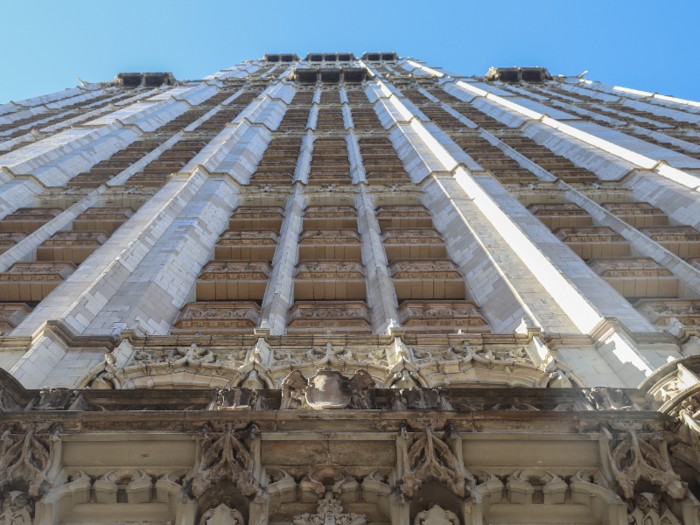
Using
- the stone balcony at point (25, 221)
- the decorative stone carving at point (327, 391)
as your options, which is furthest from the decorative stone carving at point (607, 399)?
the stone balcony at point (25, 221)

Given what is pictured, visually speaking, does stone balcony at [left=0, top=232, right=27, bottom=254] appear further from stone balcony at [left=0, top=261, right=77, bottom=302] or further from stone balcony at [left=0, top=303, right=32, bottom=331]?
stone balcony at [left=0, top=303, right=32, bottom=331]

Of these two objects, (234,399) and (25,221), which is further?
(25,221)

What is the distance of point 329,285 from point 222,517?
426 inches

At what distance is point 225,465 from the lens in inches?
296

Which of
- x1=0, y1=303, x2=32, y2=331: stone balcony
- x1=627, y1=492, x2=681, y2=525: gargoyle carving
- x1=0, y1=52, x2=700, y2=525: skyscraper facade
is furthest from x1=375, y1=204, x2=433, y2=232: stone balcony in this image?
x1=627, y1=492, x2=681, y2=525: gargoyle carving

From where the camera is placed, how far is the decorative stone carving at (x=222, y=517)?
7230mm

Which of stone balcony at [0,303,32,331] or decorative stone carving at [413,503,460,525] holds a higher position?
stone balcony at [0,303,32,331]

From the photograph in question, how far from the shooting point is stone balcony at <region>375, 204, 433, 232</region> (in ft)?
78.6

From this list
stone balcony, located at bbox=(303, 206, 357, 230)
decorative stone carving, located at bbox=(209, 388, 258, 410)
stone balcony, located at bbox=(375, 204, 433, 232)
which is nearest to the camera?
decorative stone carving, located at bbox=(209, 388, 258, 410)

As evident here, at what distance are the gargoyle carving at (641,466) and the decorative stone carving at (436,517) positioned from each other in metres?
1.99

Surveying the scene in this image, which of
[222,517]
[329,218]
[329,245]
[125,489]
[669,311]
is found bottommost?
[222,517]

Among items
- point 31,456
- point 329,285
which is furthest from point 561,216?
point 31,456

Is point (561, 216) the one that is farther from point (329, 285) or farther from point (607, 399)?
point (607, 399)

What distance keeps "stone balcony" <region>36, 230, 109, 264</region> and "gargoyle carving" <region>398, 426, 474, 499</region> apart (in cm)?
1539
